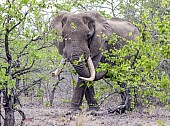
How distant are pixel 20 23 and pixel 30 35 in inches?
9.6

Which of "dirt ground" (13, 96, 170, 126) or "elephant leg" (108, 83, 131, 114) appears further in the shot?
"elephant leg" (108, 83, 131, 114)

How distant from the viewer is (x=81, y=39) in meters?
11.6

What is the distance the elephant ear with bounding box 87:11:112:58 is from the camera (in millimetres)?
11984

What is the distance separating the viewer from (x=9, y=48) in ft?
26.0

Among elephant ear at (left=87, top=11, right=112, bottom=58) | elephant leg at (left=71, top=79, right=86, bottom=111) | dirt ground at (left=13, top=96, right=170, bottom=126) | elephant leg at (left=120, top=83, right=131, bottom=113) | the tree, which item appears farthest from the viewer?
elephant leg at (left=71, top=79, right=86, bottom=111)

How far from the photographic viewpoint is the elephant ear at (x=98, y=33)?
11984 millimetres

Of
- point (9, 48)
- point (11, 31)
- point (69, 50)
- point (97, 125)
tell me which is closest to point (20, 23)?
point (11, 31)

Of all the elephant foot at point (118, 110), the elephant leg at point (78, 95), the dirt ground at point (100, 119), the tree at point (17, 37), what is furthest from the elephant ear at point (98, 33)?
the tree at point (17, 37)

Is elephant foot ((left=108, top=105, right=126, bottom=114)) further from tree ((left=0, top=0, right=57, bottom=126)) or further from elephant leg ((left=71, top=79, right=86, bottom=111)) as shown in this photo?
tree ((left=0, top=0, right=57, bottom=126))

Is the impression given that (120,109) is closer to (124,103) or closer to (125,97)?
(124,103)

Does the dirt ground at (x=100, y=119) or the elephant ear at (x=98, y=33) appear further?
the elephant ear at (x=98, y=33)

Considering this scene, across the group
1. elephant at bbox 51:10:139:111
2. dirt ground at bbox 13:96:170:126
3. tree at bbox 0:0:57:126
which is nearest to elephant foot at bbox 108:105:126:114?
dirt ground at bbox 13:96:170:126

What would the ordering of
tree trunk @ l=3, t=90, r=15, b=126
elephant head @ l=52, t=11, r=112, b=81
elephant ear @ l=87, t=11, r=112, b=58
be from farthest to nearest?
elephant ear @ l=87, t=11, r=112, b=58
elephant head @ l=52, t=11, r=112, b=81
tree trunk @ l=3, t=90, r=15, b=126

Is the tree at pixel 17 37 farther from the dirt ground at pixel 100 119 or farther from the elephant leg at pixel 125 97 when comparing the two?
the elephant leg at pixel 125 97
